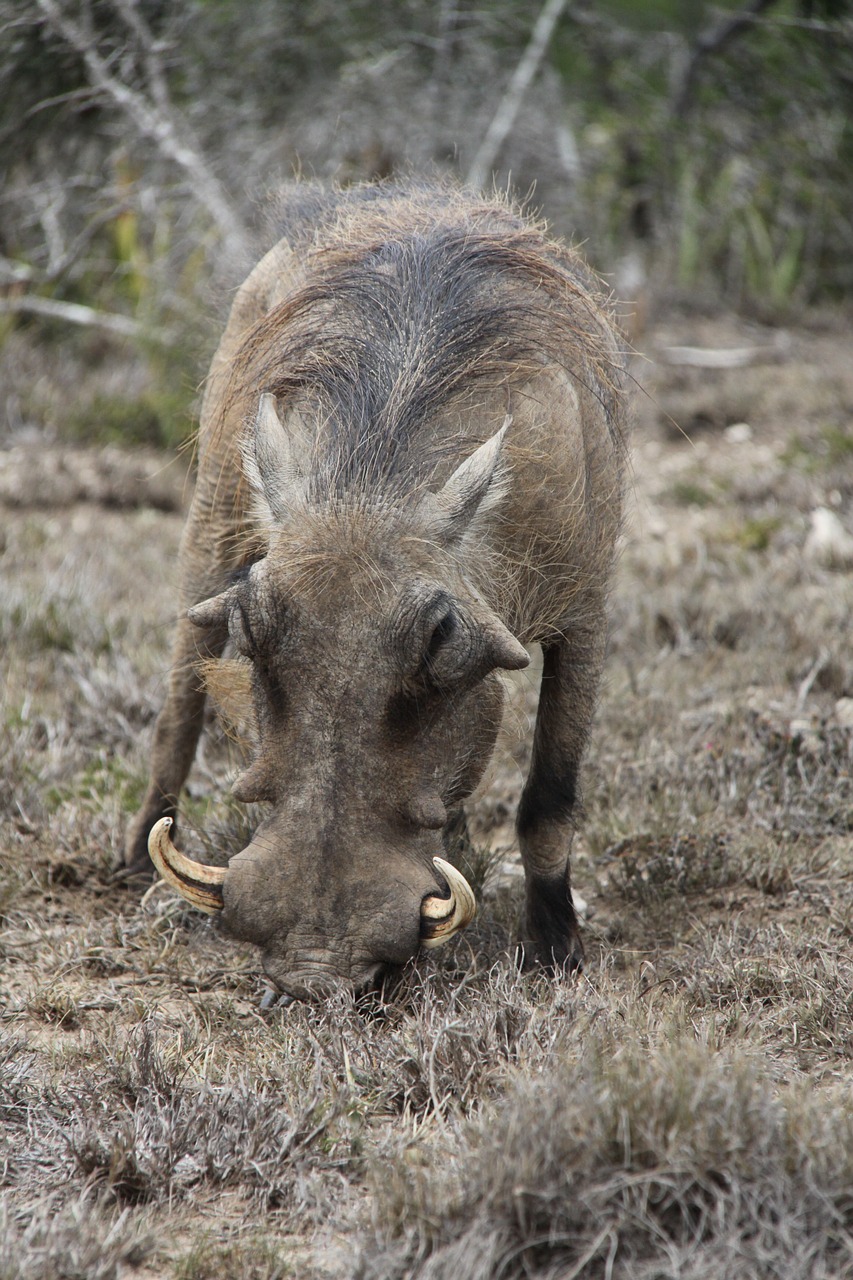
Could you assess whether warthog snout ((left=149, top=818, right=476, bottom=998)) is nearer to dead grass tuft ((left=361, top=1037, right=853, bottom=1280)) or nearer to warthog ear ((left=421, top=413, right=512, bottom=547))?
dead grass tuft ((left=361, top=1037, right=853, bottom=1280))

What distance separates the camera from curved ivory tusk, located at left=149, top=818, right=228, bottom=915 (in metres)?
2.49

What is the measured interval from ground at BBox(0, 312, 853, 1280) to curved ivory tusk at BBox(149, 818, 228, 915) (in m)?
0.28

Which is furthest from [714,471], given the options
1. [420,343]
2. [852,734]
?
[420,343]

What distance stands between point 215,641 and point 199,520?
1.10ft

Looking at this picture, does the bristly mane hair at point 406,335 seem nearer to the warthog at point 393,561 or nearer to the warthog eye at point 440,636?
the warthog at point 393,561

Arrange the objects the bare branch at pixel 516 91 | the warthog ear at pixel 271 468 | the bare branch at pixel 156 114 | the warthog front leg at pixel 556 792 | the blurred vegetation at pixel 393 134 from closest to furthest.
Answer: the warthog ear at pixel 271 468, the warthog front leg at pixel 556 792, the bare branch at pixel 156 114, the blurred vegetation at pixel 393 134, the bare branch at pixel 516 91

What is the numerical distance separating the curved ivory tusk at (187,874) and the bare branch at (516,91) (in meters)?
7.72

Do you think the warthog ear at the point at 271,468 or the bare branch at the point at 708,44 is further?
the bare branch at the point at 708,44

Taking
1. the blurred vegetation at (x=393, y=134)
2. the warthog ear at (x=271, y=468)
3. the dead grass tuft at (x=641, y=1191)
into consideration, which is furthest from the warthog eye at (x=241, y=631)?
the blurred vegetation at (x=393, y=134)

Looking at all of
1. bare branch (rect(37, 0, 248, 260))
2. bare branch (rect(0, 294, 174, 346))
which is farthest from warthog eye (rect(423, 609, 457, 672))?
bare branch (rect(0, 294, 174, 346))

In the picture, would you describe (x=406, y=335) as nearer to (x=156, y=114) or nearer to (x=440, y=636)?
(x=440, y=636)

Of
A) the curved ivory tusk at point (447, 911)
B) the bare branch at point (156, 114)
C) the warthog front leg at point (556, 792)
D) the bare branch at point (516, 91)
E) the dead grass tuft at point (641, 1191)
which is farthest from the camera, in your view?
the bare branch at point (516, 91)

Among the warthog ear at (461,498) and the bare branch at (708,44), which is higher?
the warthog ear at (461,498)

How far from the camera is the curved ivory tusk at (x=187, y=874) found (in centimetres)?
249
